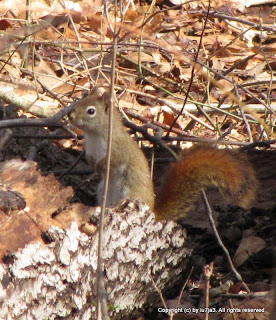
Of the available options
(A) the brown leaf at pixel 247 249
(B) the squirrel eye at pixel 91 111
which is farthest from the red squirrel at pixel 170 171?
(A) the brown leaf at pixel 247 249

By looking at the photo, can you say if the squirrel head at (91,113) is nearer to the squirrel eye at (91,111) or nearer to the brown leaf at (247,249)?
the squirrel eye at (91,111)

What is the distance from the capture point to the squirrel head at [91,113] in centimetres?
303

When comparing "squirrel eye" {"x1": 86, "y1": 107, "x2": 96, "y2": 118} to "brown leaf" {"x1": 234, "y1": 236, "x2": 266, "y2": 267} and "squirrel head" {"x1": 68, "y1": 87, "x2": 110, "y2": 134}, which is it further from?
"brown leaf" {"x1": 234, "y1": 236, "x2": 266, "y2": 267}

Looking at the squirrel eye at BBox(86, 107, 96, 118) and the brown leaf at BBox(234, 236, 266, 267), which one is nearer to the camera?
the brown leaf at BBox(234, 236, 266, 267)

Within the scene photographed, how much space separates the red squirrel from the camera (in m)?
2.56

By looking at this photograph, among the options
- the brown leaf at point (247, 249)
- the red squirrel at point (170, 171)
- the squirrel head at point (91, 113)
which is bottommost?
the brown leaf at point (247, 249)

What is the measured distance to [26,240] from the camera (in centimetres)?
193

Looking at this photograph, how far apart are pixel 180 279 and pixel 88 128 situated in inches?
42.9

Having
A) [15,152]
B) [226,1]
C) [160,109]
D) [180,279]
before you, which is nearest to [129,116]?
[160,109]

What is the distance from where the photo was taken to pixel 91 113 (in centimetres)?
311

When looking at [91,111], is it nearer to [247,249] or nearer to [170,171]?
[170,171]

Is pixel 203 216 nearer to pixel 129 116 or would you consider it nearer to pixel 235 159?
pixel 235 159

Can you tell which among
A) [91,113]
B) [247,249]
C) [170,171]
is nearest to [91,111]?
[91,113]

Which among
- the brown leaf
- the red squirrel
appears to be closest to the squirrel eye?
the red squirrel
